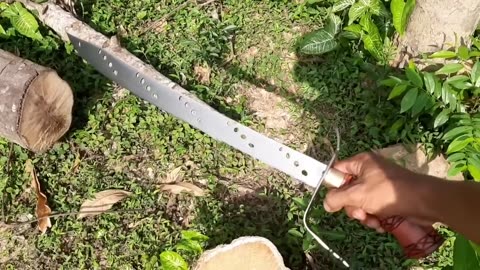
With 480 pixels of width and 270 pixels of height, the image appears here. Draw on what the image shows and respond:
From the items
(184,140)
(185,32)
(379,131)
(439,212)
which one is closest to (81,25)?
(185,32)

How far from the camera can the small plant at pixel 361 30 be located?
10.6ft

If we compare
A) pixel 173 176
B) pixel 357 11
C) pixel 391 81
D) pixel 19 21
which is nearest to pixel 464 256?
pixel 391 81

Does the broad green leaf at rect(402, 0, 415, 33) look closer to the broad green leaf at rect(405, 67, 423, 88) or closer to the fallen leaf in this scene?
the broad green leaf at rect(405, 67, 423, 88)

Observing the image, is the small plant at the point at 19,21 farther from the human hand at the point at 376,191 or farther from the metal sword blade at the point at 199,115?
the human hand at the point at 376,191

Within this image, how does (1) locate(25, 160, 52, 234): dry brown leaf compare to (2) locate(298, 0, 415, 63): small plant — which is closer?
(1) locate(25, 160, 52, 234): dry brown leaf

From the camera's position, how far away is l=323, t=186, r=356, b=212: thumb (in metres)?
1.75

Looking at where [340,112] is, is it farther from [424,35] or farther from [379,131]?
[424,35]

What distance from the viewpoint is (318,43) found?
3.29 meters

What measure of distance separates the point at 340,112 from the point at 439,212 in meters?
1.64

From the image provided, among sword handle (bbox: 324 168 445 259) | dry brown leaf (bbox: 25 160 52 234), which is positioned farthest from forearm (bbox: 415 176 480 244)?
Result: dry brown leaf (bbox: 25 160 52 234)

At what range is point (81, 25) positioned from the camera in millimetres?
3316

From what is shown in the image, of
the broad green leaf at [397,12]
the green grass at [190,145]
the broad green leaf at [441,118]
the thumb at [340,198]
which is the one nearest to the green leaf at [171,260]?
the green grass at [190,145]

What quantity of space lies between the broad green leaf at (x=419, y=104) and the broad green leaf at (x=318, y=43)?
1.89 feet

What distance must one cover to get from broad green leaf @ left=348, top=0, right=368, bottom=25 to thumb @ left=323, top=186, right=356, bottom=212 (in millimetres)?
1668
